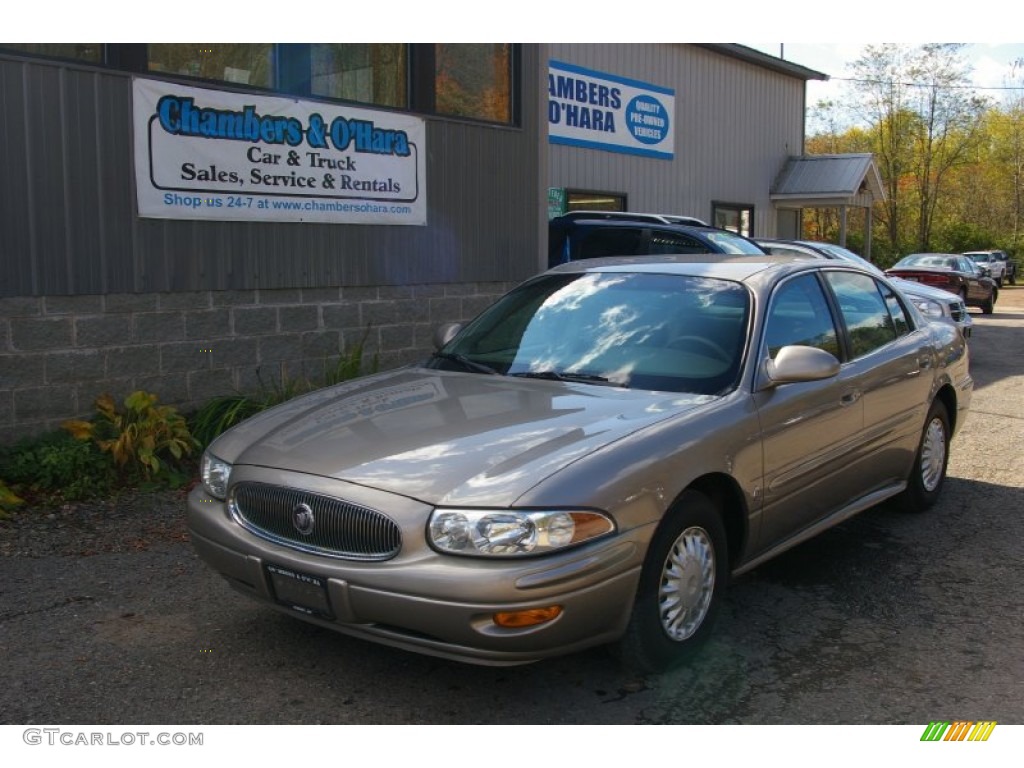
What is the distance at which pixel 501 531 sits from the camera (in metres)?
3.22

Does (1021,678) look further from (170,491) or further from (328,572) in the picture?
(170,491)

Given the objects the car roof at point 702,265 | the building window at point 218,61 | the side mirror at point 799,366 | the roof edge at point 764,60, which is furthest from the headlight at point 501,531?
the roof edge at point 764,60

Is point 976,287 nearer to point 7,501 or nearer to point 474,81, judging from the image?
point 474,81

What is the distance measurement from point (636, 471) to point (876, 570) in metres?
2.18

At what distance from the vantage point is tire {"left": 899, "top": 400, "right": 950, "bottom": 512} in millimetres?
5895

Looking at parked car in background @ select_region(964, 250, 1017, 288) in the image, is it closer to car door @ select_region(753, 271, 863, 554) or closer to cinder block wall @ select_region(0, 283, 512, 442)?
cinder block wall @ select_region(0, 283, 512, 442)

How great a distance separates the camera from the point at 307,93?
8078mm

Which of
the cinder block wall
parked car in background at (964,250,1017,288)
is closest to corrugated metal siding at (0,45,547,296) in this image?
the cinder block wall

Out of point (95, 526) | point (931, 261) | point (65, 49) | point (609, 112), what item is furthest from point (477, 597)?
point (931, 261)

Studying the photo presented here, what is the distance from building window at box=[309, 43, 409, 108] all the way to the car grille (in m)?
5.29

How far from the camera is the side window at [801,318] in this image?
459 cm

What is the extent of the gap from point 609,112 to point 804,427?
13.2 m

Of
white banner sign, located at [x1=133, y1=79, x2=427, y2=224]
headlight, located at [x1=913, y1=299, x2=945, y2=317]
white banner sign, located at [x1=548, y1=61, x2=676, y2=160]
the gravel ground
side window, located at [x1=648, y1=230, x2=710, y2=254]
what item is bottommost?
the gravel ground

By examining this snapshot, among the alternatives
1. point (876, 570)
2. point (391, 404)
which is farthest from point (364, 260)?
point (876, 570)
